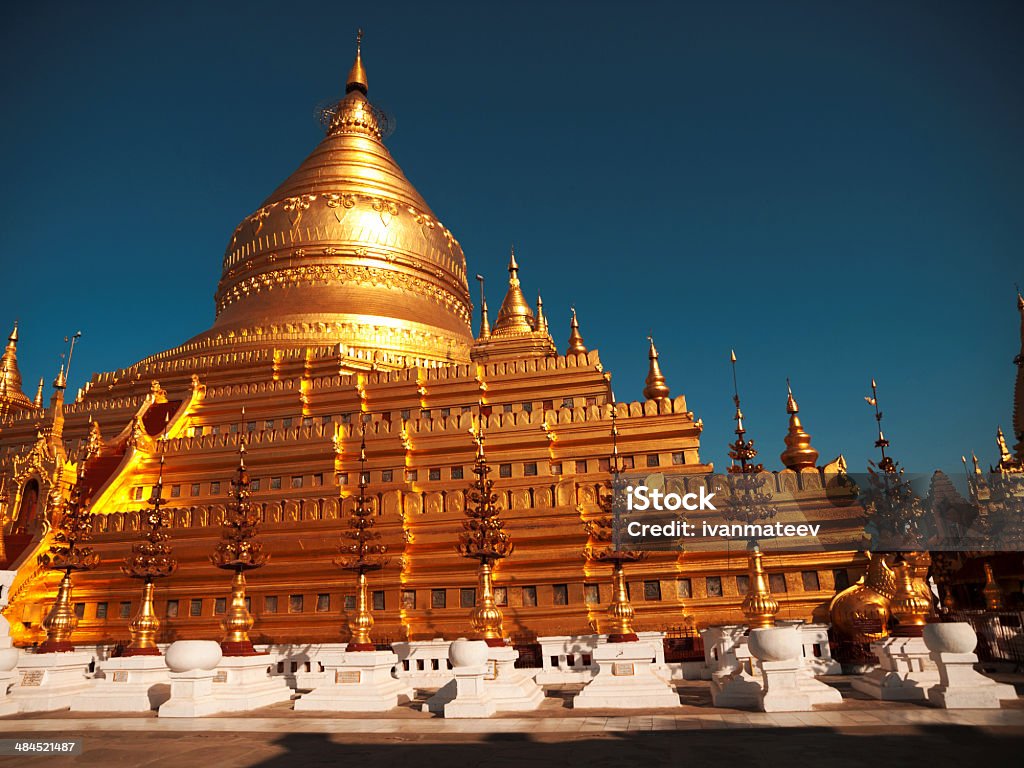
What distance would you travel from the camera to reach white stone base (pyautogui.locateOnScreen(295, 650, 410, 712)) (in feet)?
40.9

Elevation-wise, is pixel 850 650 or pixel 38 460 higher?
pixel 38 460

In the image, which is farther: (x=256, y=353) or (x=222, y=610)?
(x=256, y=353)

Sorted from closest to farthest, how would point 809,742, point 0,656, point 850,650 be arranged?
point 809,742 → point 0,656 → point 850,650

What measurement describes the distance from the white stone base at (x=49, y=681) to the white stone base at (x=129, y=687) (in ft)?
2.46

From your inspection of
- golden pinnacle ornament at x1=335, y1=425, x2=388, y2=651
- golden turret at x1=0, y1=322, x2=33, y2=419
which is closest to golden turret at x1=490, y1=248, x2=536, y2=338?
golden pinnacle ornament at x1=335, y1=425, x2=388, y2=651

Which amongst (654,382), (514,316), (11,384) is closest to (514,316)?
(514,316)

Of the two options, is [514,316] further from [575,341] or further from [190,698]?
[190,698]

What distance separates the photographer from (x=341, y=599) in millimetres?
19953

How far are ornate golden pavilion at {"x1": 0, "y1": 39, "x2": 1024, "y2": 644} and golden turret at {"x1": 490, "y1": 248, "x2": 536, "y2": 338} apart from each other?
0.12 metres

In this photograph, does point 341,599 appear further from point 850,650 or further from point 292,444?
point 850,650

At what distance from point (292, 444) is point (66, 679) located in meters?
10.8

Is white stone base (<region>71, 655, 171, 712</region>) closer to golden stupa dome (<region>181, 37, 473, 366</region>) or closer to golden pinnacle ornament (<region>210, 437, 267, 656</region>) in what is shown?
golden pinnacle ornament (<region>210, 437, 267, 656</region>)

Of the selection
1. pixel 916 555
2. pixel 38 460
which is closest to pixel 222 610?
pixel 38 460

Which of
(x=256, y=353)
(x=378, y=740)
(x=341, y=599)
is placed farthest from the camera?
(x=256, y=353)
